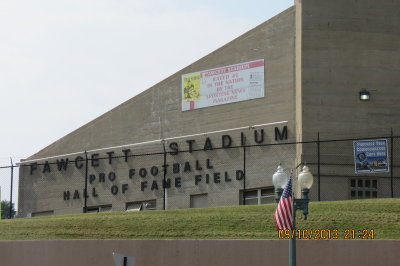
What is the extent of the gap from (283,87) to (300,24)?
2592 millimetres

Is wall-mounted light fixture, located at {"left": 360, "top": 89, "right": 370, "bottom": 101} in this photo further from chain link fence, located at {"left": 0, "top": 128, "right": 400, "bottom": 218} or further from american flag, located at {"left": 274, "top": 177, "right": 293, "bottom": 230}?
american flag, located at {"left": 274, "top": 177, "right": 293, "bottom": 230}

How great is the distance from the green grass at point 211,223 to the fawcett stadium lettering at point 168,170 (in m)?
5.71

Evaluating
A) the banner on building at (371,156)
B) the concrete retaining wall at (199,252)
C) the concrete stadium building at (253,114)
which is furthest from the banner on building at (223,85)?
the concrete retaining wall at (199,252)

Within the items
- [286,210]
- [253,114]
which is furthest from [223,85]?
[286,210]

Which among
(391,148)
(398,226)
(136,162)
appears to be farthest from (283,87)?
(398,226)

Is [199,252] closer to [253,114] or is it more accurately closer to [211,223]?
[211,223]

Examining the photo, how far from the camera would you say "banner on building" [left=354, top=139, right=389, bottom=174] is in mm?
36219

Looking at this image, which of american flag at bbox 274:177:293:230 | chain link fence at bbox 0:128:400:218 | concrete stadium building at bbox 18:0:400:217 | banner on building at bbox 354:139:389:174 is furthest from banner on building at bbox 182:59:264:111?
american flag at bbox 274:177:293:230

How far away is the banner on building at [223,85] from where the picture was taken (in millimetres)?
39594

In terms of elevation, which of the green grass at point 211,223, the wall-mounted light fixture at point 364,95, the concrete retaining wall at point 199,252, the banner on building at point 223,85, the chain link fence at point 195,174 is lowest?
the concrete retaining wall at point 199,252

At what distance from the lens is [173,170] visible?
136ft

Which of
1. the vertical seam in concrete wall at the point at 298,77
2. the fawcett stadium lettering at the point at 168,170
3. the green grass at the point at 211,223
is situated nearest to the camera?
the green grass at the point at 211,223

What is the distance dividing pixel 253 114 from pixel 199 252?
452 inches

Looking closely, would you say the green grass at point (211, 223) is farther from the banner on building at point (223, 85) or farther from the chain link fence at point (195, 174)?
the banner on building at point (223, 85)
